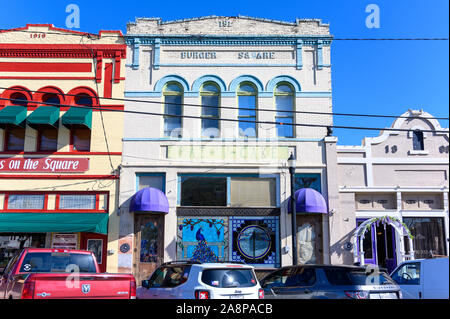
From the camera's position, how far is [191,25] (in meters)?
19.1

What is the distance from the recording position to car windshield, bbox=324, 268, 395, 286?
9.33 metres

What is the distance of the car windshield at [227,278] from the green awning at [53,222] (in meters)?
9.12

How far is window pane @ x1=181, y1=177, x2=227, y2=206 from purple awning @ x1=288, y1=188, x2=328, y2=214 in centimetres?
302

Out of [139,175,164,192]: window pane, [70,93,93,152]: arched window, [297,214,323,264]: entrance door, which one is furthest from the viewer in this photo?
[70,93,93,152]: arched window

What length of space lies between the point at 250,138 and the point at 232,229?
3.87 metres

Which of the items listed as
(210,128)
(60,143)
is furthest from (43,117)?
(210,128)

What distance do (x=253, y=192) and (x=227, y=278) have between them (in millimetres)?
9275

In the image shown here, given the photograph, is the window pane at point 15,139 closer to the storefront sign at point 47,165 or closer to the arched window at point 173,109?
the storefront sign at point 47,165

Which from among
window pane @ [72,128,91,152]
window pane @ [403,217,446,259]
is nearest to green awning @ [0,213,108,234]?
window pane @ [72,128,91,152]

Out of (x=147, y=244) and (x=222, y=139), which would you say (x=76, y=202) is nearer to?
(x=147, y=244)

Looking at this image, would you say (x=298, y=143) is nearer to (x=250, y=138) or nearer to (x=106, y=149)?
(x=250, y=138)

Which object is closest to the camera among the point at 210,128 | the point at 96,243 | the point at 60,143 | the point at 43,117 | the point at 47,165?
the point at 43,117

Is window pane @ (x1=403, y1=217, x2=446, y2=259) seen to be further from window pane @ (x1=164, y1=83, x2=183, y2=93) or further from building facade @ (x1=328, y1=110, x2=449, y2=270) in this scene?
window pane @ (x1=164, y1=83, x2=183, y2=93)

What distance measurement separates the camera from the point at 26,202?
57.9 ft
